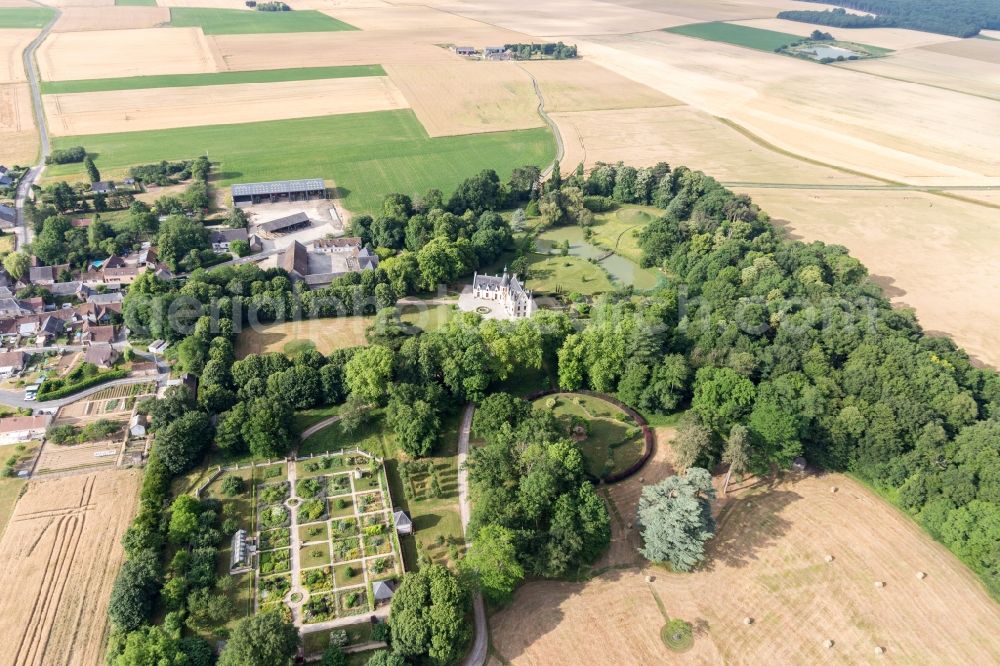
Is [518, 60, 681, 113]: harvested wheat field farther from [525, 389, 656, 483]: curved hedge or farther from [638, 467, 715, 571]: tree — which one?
[638, 467, 715, 571]: tree

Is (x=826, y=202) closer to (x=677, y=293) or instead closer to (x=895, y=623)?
(x=677, y=293)

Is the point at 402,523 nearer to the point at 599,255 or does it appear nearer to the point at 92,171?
the point at 599,255

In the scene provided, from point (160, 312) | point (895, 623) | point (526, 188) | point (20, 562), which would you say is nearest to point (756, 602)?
point (895, 623)

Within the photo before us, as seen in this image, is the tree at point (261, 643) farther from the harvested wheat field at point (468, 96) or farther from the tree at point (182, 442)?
the harvested wheat field at point (468, 96)

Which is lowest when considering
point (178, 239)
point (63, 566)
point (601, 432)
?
point (63, 566)

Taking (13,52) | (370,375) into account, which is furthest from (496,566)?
(13,52)
